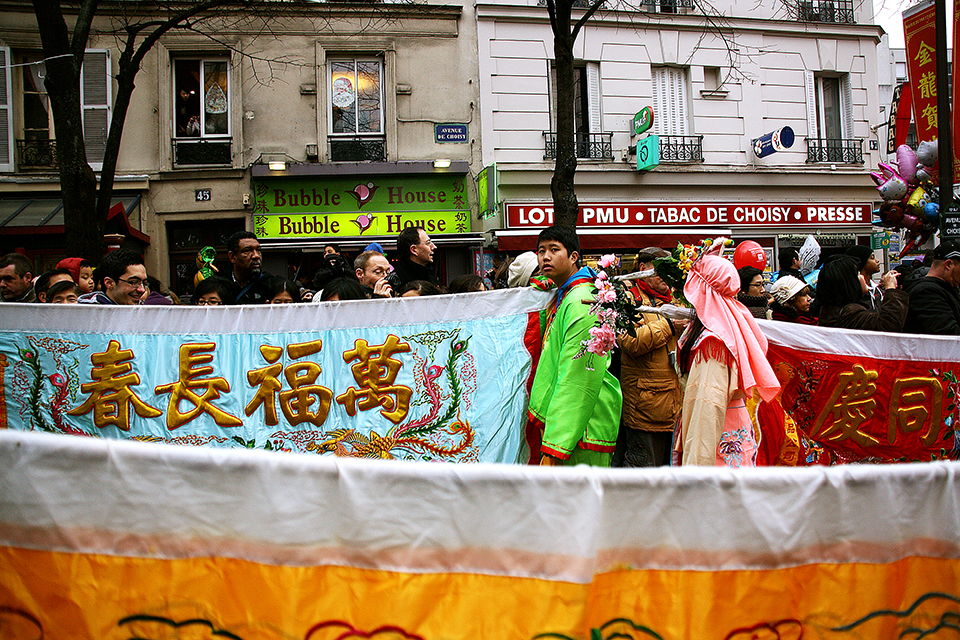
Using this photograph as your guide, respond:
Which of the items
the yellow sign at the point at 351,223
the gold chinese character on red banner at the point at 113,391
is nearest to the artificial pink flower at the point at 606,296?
the gold chinese character on red banner at the point at 113,391

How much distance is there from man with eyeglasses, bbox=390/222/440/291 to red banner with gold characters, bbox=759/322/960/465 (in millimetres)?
2967

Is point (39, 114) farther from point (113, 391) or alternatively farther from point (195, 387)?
point (195, 387)

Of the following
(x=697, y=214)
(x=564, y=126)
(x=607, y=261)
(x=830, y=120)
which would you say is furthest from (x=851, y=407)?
(x=830, y=120)

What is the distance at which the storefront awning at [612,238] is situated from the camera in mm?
13773

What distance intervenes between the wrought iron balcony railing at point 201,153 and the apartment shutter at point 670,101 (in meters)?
9.31

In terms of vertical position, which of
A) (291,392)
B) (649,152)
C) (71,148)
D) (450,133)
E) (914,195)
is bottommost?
(291,392)

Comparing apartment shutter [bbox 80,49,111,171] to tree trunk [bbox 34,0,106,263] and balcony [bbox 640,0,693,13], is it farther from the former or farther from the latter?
balcony [bbox 640,0,693,13]

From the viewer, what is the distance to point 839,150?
1683 centimetres

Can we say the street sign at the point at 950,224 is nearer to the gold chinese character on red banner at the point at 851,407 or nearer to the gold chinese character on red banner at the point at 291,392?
the gold chinese character on red banner at the point at 851,407

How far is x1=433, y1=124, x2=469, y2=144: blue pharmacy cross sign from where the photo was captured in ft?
47.8

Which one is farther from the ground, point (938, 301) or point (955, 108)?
point (955, 108)

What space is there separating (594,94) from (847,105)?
651 centimetres

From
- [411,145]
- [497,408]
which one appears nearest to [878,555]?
[497,408]

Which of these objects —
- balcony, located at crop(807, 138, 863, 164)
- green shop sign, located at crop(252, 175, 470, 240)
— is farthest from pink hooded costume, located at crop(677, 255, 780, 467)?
balcony, located at crop(807, 138, 863, 164)
